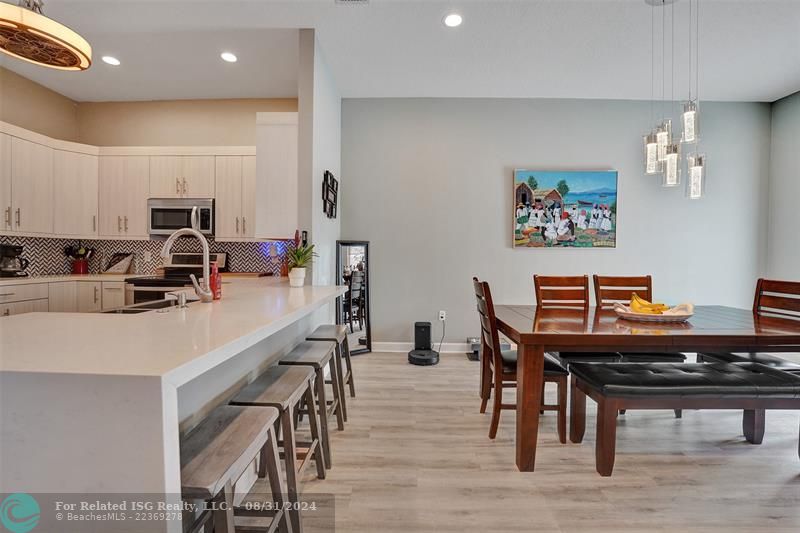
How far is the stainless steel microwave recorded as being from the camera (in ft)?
14.0

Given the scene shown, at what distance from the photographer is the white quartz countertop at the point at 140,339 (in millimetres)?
833

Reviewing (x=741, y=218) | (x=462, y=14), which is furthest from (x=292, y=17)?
(x=741, y=218)

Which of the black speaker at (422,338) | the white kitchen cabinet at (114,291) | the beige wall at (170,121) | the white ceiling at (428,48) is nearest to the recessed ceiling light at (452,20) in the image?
the white ceiling at (428,48)

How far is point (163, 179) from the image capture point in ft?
14.3

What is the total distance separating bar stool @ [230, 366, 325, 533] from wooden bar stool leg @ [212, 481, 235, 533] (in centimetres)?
42

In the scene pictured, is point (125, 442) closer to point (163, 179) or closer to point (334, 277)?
point (334, 277)

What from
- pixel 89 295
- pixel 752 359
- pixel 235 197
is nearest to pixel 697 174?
pixel 752 359

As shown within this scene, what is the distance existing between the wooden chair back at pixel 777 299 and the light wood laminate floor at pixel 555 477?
79 centimetres

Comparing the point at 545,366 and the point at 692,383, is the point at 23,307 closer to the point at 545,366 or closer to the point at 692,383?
the point at 545,366

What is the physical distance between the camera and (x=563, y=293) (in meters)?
3.10

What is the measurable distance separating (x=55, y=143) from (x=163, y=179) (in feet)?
3.30

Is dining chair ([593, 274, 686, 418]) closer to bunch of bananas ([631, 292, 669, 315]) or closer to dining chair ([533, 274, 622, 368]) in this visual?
dining chair ([533, 274, 622, 368])

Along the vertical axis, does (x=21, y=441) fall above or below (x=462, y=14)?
below

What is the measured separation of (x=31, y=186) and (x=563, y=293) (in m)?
5.00
